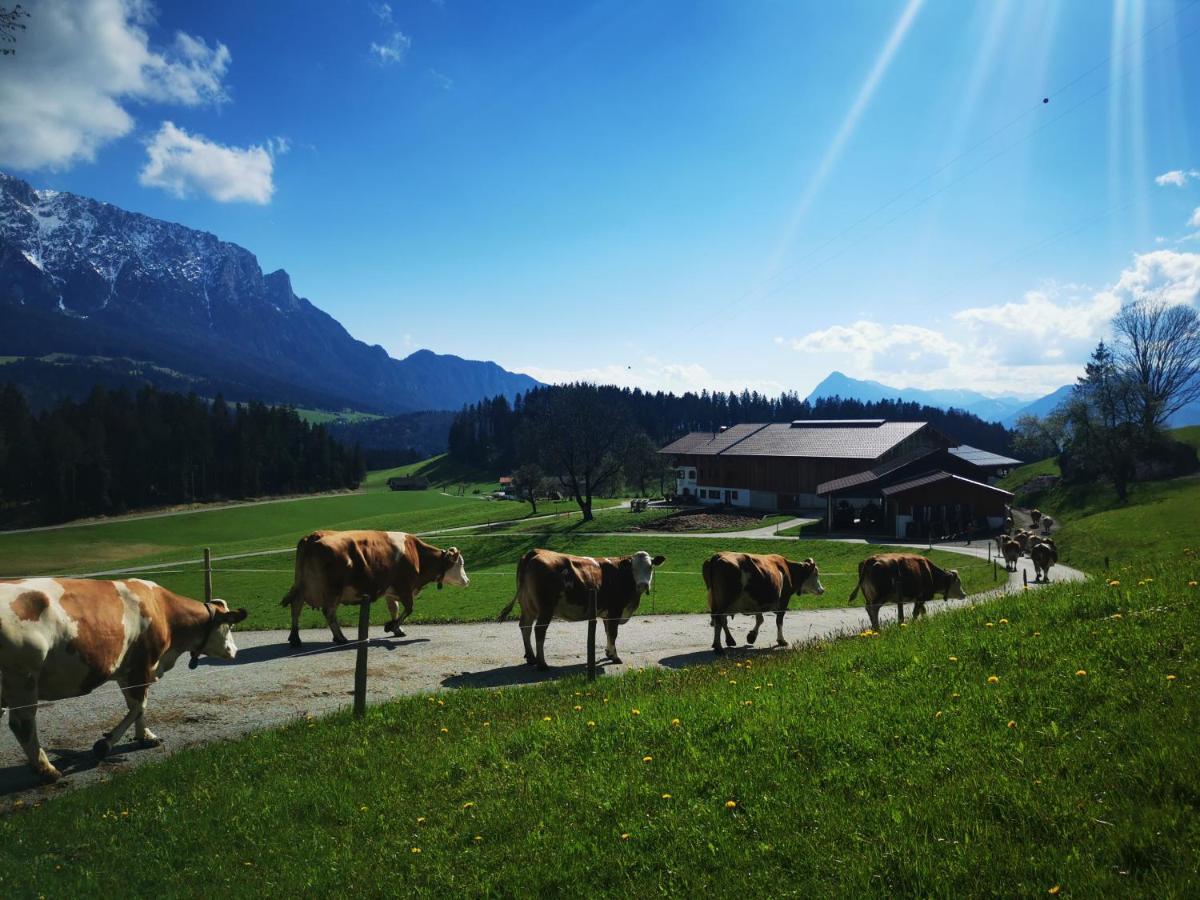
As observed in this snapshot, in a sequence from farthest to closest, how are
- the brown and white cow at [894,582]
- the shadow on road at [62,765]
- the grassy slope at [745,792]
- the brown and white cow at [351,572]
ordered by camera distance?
the brown and white cow at [894,582] → the brown and white cow at [351,572] → the shadow on road at [62,765] → the grassy slope at [745,792]

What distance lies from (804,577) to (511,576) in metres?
24.2

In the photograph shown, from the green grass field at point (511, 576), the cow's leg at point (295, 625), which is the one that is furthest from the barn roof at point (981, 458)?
the cow's leg at point (295, 625)

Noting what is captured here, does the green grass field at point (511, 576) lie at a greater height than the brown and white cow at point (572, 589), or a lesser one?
lesser

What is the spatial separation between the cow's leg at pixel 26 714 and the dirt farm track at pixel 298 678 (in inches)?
9.2

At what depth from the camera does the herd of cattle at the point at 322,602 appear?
952 cm

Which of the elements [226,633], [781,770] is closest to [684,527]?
[226,633]

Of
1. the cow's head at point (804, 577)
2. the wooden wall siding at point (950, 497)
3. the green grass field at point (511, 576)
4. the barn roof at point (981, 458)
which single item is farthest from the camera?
the barn roof at point (981, 458)

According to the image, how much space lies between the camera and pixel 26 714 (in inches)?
367

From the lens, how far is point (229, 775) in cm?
909

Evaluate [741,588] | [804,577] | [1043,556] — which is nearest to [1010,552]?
[1043,556]

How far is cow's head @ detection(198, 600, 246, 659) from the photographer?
12406 mm

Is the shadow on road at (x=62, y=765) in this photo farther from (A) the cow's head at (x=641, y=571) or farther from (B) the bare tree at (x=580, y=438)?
(B) the bare tree at (x=580, y=438)

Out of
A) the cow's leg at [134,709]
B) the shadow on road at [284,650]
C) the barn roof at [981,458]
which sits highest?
the barn roof at [981,458]

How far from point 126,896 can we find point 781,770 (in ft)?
21.9
